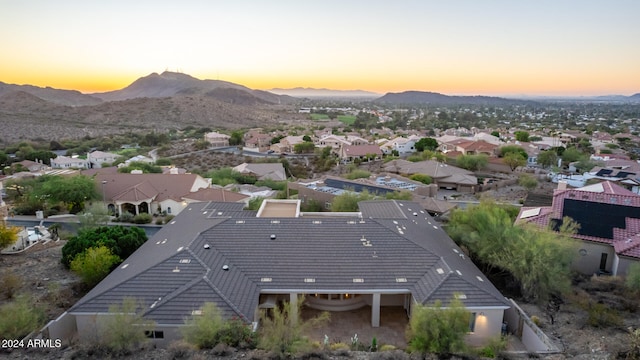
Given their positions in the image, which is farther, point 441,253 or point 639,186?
point 639,186

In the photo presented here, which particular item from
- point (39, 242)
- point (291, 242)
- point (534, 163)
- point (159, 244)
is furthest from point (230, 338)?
point (534, 163)

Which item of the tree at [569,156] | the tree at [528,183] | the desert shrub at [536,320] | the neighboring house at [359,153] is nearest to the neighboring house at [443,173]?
the tree at [528,183]

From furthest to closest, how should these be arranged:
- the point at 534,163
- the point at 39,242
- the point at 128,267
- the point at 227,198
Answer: the point at 534,163 → the point at 227,198 → the point at 39,242 → the point at 128,267

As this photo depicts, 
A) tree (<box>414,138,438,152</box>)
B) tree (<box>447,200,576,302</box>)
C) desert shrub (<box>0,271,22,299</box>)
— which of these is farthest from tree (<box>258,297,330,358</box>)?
tree (<box>414,138,438,152</box>)

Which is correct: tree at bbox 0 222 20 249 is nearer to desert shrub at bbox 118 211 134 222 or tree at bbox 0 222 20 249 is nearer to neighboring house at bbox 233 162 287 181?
desert shrub at bbox 118 211 134 222

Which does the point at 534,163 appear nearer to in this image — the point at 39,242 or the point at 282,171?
the point at 282,171
